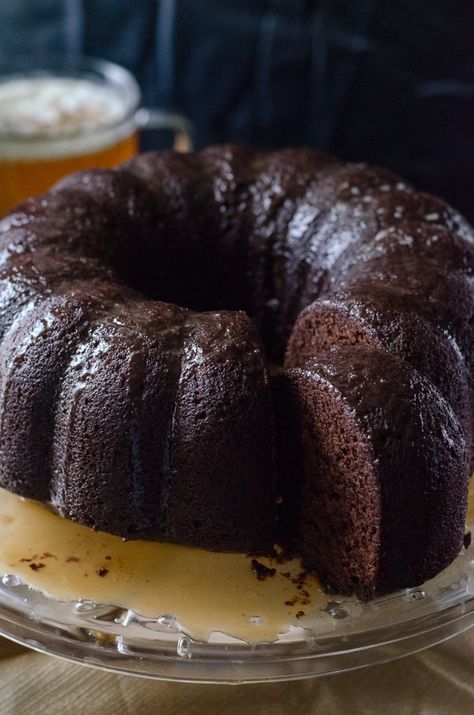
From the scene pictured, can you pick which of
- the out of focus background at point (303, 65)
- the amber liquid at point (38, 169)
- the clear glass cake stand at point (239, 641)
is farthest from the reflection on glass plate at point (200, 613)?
the out of focus background at point (303, 65)

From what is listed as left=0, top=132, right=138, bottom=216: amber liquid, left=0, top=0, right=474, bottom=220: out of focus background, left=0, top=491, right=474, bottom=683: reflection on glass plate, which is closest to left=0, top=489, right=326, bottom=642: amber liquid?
left=0, top=491, right=474, bottom=683: reflection on glass plate

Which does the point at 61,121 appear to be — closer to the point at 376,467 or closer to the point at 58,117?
the point at 58,117

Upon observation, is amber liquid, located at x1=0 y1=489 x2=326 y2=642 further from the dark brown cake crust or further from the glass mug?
the glass mug

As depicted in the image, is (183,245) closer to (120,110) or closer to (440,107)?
(120,110)

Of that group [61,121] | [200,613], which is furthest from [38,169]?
[200,613]

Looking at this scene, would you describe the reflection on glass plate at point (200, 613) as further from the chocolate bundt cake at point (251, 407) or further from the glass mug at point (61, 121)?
the glass mug at point (61, 121)

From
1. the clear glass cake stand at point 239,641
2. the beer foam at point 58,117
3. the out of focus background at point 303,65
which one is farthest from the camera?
the out of focus background at point 303,65
